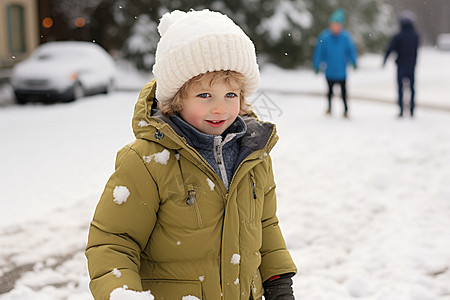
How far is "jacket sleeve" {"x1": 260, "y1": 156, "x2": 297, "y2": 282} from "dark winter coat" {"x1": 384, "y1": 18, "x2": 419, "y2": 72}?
8.85 metres

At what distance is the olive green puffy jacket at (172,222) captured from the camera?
185 centimetres

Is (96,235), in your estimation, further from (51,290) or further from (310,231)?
(310,231)

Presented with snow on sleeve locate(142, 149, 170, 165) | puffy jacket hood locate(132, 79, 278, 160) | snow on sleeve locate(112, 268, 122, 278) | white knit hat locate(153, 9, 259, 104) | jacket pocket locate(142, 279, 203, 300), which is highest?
white knit hat locate(153, 9, 259, 104)

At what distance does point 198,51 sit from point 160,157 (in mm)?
371

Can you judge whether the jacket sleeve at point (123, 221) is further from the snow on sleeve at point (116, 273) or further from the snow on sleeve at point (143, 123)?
the snow on sleeve at point (143, 123)

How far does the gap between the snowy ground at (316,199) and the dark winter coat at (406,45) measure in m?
1.08

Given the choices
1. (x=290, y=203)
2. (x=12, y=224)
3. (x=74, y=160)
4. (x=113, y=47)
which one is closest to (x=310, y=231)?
(x=290, y=203)

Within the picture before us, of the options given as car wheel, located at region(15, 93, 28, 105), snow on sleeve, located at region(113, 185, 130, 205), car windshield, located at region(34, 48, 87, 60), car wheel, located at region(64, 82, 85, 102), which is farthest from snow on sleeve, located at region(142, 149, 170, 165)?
car windshield, located at region(34, 48, 87, 60)

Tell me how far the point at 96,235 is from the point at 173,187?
0.95ft

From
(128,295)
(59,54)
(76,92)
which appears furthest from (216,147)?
(59,54)

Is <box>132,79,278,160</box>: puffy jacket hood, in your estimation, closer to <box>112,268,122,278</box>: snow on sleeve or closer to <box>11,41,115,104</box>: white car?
<box>112,268,122,278</box>: snow on sleeve

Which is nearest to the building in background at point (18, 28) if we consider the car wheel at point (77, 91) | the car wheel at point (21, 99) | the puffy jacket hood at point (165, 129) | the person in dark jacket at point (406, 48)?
the car wheel at point (21, 99)

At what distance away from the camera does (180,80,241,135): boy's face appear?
1934 mm

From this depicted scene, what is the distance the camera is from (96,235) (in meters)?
1.85
